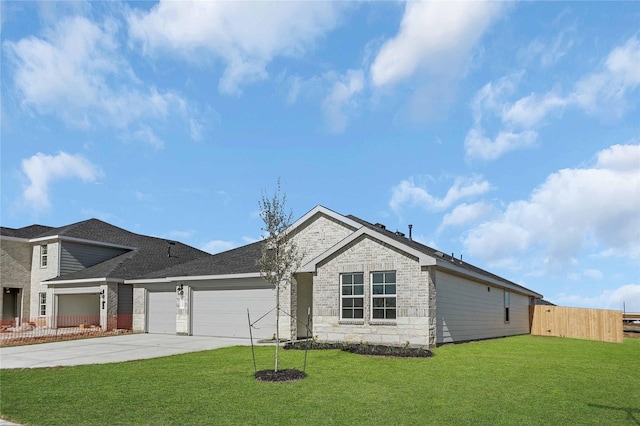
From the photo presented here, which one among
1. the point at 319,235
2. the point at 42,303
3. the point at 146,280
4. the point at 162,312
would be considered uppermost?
the point at 319,235

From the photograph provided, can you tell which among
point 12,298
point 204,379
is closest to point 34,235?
point 12,298

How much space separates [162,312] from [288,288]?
8.94 metres

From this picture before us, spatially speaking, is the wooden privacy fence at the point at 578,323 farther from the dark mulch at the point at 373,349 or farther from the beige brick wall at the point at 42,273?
the beige brick wall at the point at 42,273

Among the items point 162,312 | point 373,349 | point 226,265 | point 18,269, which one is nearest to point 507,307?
point 373,349

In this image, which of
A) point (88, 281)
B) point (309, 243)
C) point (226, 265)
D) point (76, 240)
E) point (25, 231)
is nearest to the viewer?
point (309, 243)

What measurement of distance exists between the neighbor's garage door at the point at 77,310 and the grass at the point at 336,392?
19780 mm

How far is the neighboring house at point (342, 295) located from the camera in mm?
17250

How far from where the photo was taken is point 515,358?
49.9 ft

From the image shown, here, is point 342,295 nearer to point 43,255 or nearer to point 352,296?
point 352,296

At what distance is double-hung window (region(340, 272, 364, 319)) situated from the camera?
60.1 feet

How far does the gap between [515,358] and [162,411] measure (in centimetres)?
1082

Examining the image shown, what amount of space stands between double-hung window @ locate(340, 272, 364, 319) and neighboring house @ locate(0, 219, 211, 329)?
1570 centimetres

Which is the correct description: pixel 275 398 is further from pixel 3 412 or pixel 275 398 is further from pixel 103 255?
pixel 103 255

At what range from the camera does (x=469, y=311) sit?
21.5 meters
